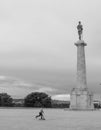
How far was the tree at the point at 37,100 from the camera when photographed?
85562mm

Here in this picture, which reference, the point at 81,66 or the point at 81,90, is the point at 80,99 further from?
the point at 81,66

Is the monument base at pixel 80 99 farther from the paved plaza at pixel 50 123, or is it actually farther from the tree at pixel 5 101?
the tree at pixel 5 101

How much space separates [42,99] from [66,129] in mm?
65783

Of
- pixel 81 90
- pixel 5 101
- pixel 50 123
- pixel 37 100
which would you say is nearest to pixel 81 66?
pixel 81 90

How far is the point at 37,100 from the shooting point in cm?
8819

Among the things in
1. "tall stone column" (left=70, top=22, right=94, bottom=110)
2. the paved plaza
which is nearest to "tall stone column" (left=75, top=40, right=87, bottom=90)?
"tall stone column" (left=70, top=22, right=94, bottom=110)

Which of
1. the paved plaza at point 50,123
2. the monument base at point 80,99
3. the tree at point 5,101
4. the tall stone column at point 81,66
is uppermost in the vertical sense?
the tall stone column at point 81,66

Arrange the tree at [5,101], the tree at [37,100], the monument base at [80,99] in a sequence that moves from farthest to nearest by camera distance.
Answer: the tree at [5,101], the tree at [37,100], the monument base at [80,99]

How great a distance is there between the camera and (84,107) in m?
63.9

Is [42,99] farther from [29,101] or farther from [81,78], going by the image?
[81,78]

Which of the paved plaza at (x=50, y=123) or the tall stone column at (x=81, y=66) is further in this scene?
the tall stone column at (x=81, y=66)

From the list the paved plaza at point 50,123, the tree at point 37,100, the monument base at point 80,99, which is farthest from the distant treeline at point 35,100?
the paved plaza at point 50,123

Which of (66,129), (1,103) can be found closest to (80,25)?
(1,103)

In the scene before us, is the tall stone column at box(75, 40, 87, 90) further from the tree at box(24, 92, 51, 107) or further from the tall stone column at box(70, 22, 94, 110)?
the tree at box(24, 92, 51, 107)
